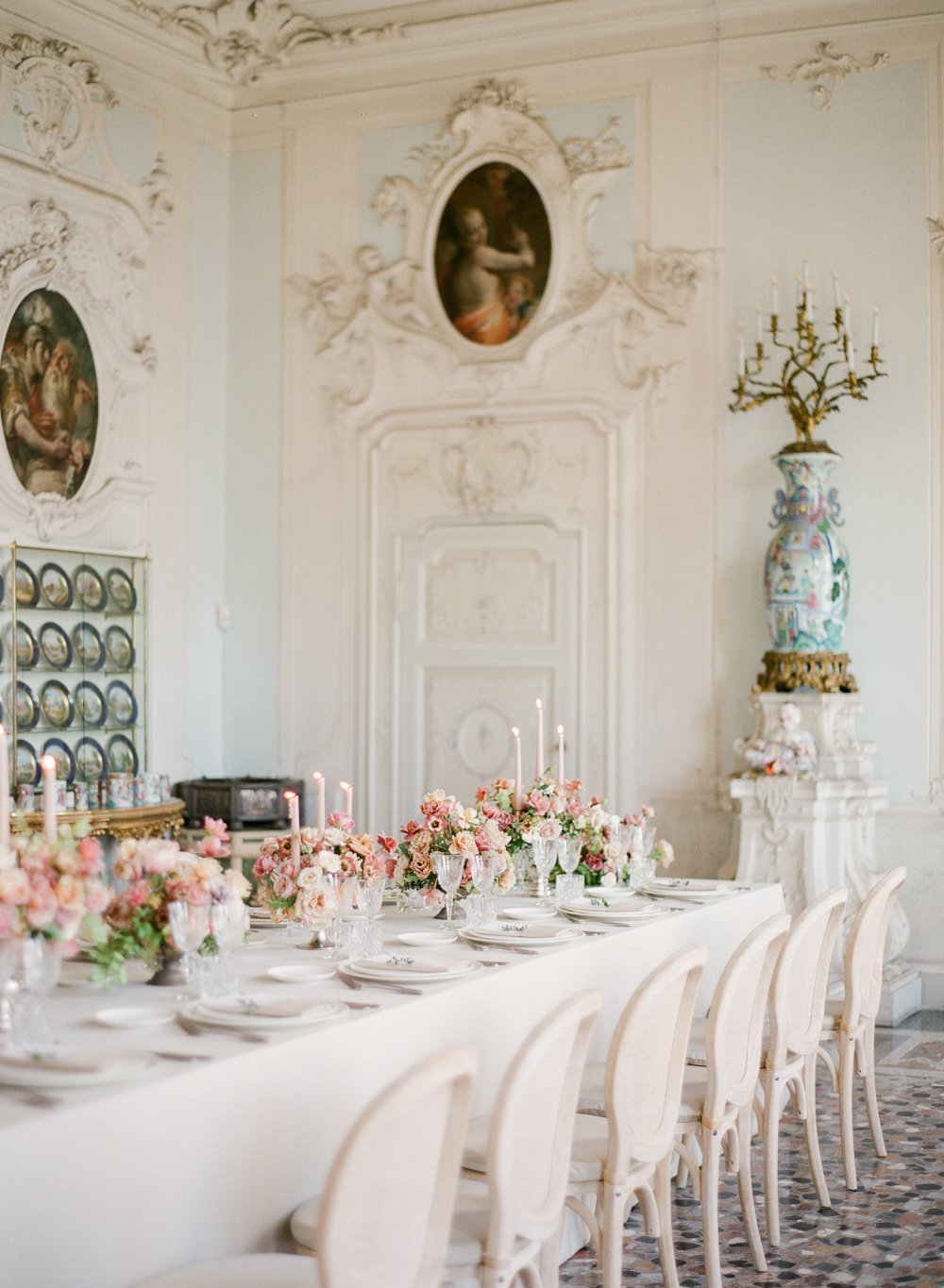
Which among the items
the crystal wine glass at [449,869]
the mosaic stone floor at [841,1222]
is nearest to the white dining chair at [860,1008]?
the mosaic stone floor at [841,1222]

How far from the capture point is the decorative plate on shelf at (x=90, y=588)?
8453 mm

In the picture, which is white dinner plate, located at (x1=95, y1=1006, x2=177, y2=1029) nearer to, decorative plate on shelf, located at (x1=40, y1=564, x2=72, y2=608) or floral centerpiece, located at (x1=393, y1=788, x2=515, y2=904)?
floral centerpiece, located at (x1=393, y1=788, x2=515, y2=904)

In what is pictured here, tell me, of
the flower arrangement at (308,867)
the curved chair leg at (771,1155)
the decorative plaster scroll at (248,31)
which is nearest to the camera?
the flower arrangement at (308,867)

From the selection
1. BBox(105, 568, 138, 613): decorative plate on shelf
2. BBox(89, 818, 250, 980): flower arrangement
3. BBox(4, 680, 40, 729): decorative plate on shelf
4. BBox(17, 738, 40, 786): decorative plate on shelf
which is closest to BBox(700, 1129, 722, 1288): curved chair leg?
BBox(89, 818, 250, 980): flower arrangement

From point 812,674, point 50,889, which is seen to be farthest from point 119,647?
point 50,889

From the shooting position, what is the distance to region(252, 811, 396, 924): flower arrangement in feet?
13.7

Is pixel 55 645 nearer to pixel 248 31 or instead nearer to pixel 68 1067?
pixel 248 31

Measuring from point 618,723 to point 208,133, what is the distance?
4343 millimetres

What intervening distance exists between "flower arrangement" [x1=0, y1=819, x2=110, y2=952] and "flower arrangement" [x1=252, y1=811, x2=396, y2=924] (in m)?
0.96

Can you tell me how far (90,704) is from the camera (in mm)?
8516

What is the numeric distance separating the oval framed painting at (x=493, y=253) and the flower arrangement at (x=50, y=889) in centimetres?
632

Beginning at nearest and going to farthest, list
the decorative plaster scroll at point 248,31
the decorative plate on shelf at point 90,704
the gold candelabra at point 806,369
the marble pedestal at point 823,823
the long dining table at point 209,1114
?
the long dining table at point 209,1114, the marble pedestal at point 823,823, the gold candelabra at point 806,369, the decorative plate on shelf at point 90,704, the decorative plaster scroll at point 248,31

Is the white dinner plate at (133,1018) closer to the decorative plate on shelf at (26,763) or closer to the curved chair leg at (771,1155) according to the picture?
the curved chair leg at (771,1155)

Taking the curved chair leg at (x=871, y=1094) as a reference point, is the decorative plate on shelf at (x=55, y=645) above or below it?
above
